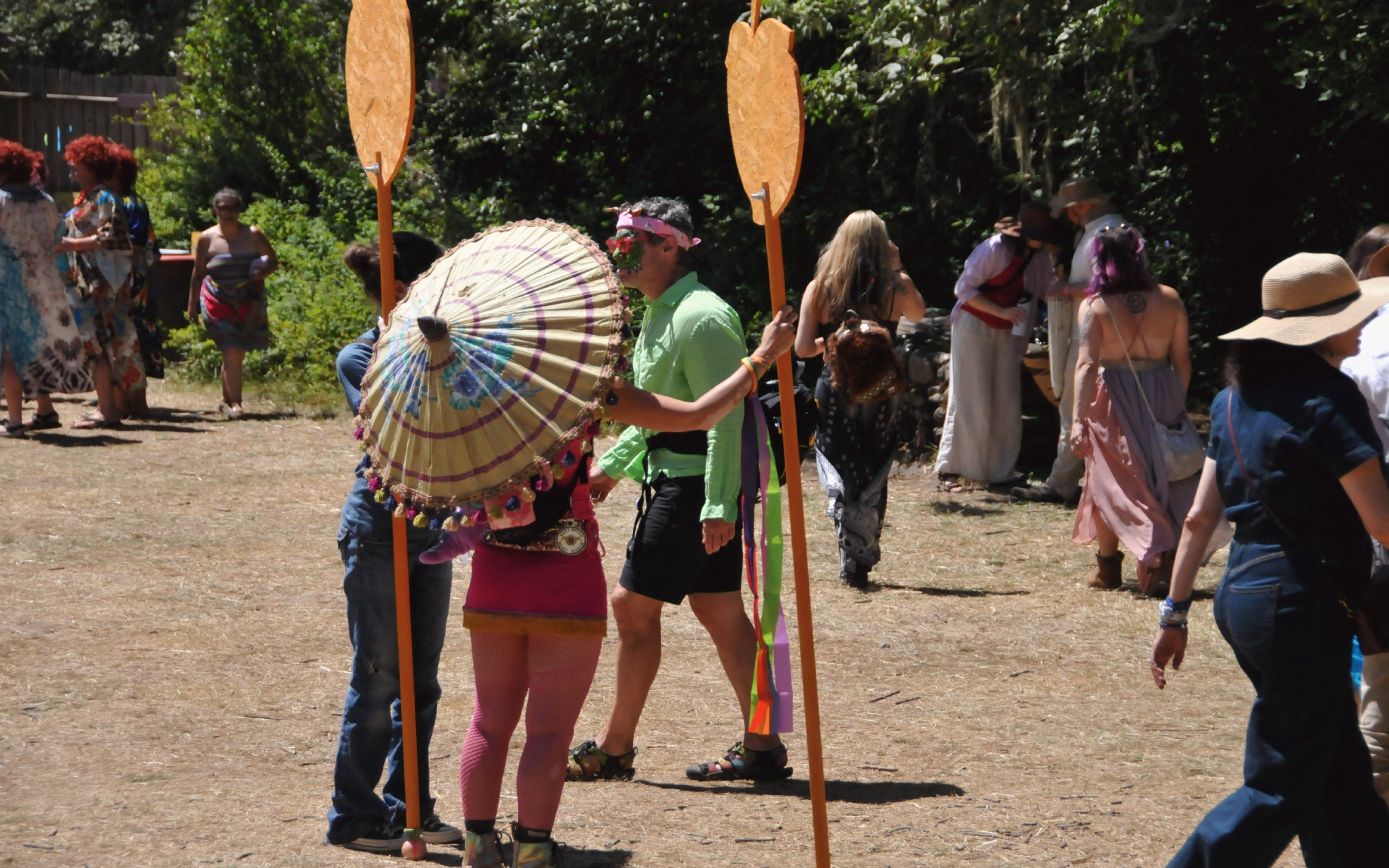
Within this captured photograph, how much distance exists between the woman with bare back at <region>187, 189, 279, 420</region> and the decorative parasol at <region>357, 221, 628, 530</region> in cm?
933

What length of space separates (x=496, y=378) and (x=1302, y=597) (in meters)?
1.86

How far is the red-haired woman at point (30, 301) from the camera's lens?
33.5ft

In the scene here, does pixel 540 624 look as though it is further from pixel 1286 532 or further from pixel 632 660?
pixel 1286 532

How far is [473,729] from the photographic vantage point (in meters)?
3.55

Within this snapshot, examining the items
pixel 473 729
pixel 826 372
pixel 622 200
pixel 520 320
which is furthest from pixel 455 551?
pixel 622 200

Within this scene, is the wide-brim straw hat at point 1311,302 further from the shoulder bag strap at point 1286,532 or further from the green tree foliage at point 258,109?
the green tree foliage at point 258,109

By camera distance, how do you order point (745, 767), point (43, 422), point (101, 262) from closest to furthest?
point (745, 767) → point (101, 262) → point (43, 422)

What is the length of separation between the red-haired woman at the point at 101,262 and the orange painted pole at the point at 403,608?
7734mm

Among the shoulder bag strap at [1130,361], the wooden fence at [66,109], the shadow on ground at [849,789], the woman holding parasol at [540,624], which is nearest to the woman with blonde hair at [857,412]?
the shoulder bag strap at [1130,361]

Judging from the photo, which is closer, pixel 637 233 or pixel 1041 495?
pixel 637 233

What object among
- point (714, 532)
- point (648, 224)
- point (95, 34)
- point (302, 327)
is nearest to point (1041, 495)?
point (714, 532)

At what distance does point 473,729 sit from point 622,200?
10.9m

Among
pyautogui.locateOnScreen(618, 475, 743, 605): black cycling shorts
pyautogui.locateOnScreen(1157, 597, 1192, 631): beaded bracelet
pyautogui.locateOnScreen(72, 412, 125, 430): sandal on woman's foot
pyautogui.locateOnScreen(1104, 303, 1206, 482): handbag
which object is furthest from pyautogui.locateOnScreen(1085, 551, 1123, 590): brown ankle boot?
pyautogui.locateOnScreen(72, 412, 125, 430): sandal on woman's foot

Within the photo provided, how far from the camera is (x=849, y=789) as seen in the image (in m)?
4.55
